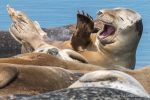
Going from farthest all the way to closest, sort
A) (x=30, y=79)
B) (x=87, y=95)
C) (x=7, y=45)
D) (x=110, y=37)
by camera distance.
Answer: (x=7, y=45) < (x=110, y=37) < (x=30, y=79) < (x=87, y=95)

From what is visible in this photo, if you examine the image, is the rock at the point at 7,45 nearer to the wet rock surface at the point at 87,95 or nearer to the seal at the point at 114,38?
the seal at the point at 114,38

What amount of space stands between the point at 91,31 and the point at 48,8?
780 centimetres

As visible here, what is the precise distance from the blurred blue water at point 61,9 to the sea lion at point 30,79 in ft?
19.7

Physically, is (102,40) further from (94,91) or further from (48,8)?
(48,8)

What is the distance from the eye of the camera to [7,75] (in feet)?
21.2

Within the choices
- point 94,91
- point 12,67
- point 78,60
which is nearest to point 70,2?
point 78,60

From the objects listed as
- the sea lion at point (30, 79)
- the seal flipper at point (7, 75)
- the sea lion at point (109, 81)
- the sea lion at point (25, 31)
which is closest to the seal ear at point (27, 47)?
the sea lion at point (25, 31)

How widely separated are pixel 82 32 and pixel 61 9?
7578 mm

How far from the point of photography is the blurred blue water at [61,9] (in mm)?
15516

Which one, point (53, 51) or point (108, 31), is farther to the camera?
point (108, 31)

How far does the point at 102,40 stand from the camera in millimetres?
10078

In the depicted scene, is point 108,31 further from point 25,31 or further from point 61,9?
point 61,9

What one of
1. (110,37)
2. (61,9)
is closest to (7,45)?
(110,37)

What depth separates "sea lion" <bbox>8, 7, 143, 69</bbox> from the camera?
9.81 m
